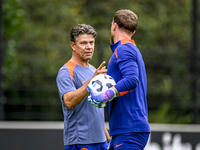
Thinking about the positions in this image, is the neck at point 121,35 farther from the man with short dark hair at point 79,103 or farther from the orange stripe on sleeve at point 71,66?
the orange stripe on sleeve at point 71,66

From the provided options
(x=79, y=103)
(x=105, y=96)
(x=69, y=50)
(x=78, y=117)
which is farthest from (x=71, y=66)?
(x=69, y=50)

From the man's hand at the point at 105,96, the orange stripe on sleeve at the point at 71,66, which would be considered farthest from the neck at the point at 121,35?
the orange stripe on sleeve at the point at 71,66

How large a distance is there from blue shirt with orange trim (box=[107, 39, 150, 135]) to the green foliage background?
424cm

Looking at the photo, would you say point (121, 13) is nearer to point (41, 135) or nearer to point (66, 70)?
point (66, 70)

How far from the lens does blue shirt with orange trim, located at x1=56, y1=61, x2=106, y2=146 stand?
370cm

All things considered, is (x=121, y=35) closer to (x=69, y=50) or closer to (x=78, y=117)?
(x=78, y=117)

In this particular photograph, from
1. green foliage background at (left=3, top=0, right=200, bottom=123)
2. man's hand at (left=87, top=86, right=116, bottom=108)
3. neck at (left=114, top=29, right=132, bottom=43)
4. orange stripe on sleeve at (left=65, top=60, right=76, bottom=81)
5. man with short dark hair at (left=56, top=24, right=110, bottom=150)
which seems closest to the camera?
man's hand at (left=87, top=86, right=116, bottom=108)

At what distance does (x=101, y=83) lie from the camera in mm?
3084

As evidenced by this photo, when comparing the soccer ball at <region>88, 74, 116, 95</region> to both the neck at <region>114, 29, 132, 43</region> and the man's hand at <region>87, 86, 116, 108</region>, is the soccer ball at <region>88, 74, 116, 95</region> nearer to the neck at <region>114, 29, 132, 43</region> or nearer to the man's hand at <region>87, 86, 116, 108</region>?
the man's hand at <region>87, 86, 116, 108</region>

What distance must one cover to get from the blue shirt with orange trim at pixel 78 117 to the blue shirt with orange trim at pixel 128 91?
1.94ft

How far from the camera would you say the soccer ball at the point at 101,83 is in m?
3.06

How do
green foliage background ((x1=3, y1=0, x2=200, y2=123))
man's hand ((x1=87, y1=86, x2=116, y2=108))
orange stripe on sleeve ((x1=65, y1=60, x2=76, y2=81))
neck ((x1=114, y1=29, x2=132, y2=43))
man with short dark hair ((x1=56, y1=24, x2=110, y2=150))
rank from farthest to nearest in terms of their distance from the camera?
green foliage background ((x1=3, y1=0, x2=200, y2=123)), orange stripe on sleeve ((x1=65, y1=60, x2=76, y2=81)), man with short dark hair ((x1=56, y1=24, x2=110, y2=150)), neck ((x1=114, y1=29, x2=132, y2=43)), man's hand ((x1=87, y1=86, x2=116, y2=108))

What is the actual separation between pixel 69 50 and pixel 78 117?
531 centimetres

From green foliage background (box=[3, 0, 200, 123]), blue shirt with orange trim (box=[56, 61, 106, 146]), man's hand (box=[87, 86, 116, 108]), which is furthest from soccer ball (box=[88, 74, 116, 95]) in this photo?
green foliage background (box=[3, 0, 200, 123])
